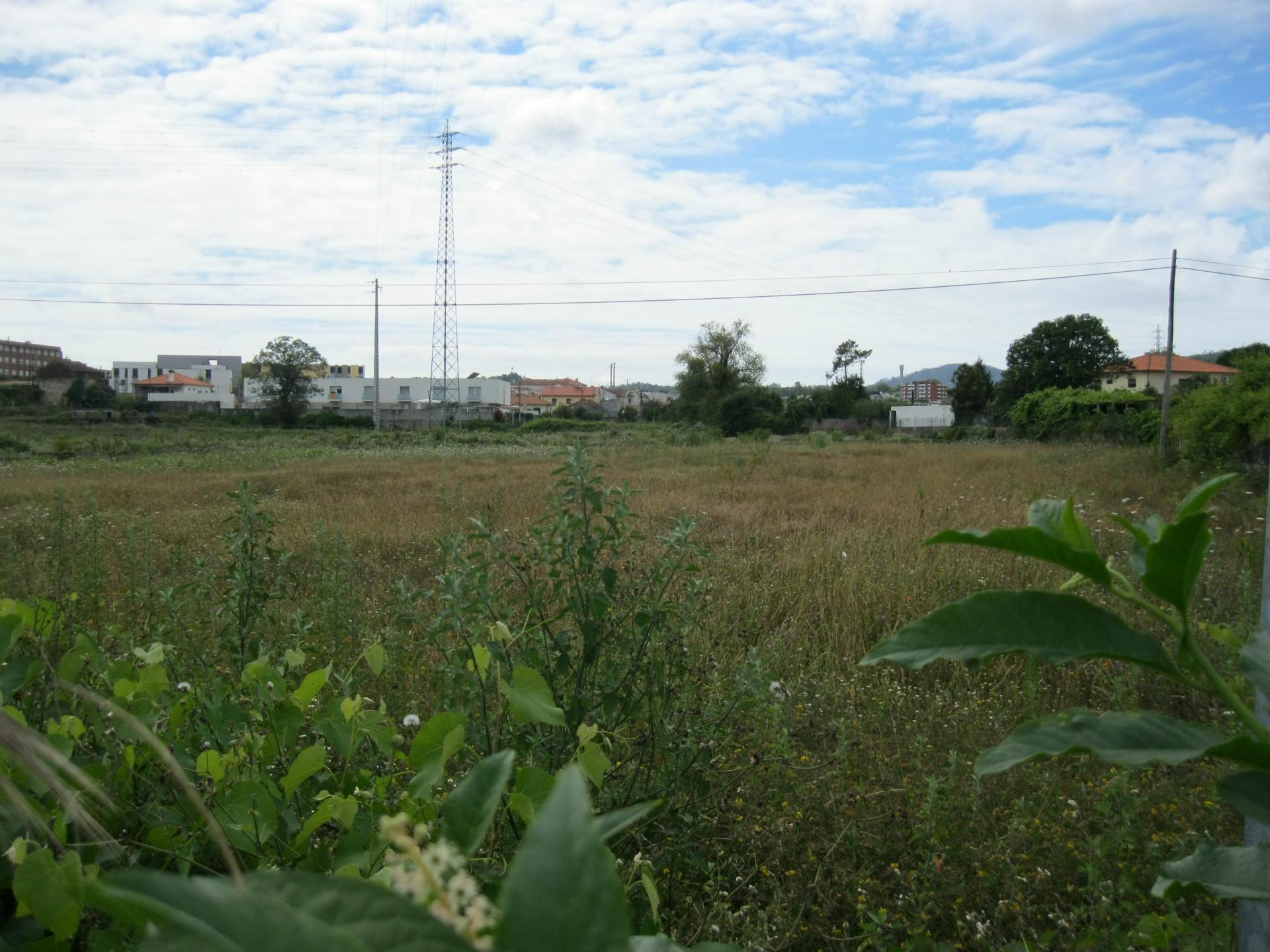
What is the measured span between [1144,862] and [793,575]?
11.3 feet

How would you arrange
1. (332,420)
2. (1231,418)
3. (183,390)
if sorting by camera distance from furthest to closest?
1. (183,390)
2. (332,420)
3. (1231,418)

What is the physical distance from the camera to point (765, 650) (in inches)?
167

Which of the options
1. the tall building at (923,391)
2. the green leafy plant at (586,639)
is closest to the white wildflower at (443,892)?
the green leafy plant at (586,639)

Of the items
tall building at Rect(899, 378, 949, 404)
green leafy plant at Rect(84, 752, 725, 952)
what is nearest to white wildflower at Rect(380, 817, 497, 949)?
green leafy plant at Rect(84, 752, 725, 952)

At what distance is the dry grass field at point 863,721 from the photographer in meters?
2.49

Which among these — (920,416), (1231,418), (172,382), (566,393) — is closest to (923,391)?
(566,393)

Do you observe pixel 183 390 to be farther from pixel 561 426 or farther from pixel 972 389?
pixel 972 389

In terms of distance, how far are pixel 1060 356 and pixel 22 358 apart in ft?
195

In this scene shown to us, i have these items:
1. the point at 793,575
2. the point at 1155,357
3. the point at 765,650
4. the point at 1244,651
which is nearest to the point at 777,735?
the point at 765,650

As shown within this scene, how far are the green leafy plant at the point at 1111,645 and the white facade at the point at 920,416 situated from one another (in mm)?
51093

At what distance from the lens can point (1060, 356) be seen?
5181 cm

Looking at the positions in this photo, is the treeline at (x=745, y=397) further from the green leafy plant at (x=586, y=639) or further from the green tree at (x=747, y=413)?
the green leafy plant at (x=586, y=639)

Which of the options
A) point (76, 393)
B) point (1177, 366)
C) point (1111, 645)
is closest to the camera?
point (1111, 645)

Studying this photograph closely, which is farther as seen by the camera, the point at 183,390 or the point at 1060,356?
the point at 183,390
